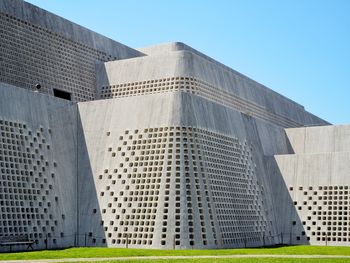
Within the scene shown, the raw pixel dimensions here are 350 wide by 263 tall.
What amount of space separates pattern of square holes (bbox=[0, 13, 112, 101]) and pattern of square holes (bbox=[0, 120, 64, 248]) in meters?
8.93

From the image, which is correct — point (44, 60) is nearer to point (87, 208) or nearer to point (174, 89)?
point (174, 89)

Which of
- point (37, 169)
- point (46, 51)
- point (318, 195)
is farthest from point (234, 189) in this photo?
point (46, 51)

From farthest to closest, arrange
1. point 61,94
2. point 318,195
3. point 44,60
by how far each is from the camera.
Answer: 1. point 61,94
2. point 44,60
3. point 318,195

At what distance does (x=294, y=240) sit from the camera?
4197 centimetres

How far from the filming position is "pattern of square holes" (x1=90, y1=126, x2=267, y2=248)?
32625 mm

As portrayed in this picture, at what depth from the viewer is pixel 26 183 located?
33125 millimetres

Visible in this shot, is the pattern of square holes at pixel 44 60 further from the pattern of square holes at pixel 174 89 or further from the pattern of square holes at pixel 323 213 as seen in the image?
the pattern of square holes at pixel 323 213

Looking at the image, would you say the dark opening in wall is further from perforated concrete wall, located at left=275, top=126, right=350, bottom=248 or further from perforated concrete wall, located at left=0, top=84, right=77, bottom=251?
perforated concrete wall, located at left=275, top=126, right=350, bottom=248

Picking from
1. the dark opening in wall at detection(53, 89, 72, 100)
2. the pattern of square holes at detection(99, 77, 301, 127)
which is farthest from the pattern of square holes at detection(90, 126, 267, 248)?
the dark opening in wall at detection(53, 89, 72, 100)

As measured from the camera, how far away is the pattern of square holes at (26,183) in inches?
1244

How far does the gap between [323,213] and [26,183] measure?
20475 millimetres

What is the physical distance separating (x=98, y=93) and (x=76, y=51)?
387cm

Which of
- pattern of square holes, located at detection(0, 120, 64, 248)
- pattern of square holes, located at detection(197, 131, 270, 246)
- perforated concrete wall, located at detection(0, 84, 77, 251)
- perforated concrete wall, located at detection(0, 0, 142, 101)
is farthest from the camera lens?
perforated concrete wall, located at detection(0, 0, 142, 101)

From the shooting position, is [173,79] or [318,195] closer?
[318,195]
